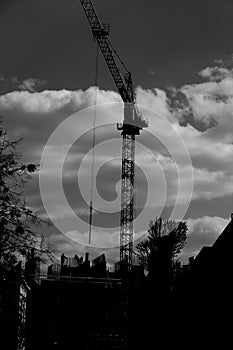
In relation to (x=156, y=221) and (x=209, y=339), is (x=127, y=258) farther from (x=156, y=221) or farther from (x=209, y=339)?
(x=209, y=339)

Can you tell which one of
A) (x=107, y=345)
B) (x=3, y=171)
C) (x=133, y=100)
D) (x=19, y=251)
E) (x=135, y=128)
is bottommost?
(x=107, y=345)

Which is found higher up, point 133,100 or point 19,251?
point 133,100

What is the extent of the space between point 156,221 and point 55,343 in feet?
71.6

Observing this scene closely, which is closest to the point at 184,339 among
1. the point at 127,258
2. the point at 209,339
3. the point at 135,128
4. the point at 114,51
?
the point at 209,339

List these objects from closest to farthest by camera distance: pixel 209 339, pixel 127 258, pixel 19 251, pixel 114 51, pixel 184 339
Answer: pixel 19 251 → pixel 209 339 → pixel 184 339 → pixel 127 258 → pixel 114 51

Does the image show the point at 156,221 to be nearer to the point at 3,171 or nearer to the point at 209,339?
the point at 209,339

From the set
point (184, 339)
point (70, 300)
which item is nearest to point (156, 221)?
point (70, 300)

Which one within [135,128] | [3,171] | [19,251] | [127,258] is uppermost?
[135,128]

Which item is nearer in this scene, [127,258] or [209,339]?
[209,339]

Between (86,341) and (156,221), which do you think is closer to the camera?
(86,341)

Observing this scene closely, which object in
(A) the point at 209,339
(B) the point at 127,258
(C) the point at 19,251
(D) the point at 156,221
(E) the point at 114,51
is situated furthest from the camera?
(E) the point at 114,51

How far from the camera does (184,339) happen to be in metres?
35.7

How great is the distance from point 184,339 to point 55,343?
465 inches

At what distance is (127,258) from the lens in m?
86.4
